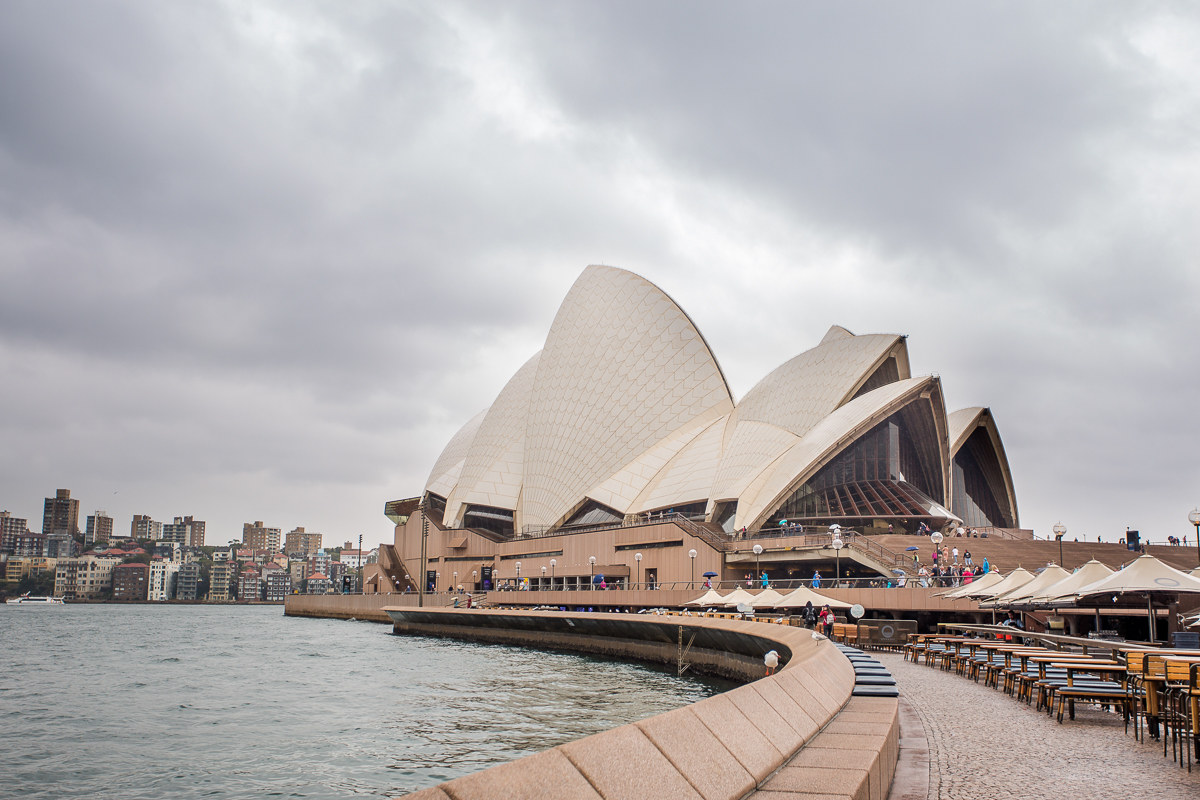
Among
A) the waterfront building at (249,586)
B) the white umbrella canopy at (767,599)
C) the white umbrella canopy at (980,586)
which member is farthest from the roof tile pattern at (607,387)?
the waterfront building at (249,586)

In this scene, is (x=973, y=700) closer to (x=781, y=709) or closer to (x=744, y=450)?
(x=781, y=709)

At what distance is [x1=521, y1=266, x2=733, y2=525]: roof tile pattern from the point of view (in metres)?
51.7

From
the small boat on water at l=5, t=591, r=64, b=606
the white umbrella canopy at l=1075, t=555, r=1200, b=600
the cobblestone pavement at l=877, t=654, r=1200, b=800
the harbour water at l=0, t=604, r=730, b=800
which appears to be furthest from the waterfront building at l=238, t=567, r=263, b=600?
the cobblestone pavement at l=877, t=654, r=1200, b=800

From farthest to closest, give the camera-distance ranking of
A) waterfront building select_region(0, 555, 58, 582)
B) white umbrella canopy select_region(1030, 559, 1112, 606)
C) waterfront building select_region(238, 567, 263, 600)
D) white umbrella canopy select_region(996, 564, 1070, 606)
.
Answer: waterfront building select_region(238, 567, 263, 600), waterfront building select_region(0, 555, 58, 582), white umbrella canopy select_region(996, 564, 1070, 606), white umbrella canopy select_region(1030, 559, 1112, 606)

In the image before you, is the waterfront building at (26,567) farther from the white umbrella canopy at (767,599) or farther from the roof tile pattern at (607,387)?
the white umbrella canopy at (767,599)

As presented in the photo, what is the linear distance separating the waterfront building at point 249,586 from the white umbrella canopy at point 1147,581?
17388 cm

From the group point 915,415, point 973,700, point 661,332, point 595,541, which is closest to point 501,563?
point 595,541

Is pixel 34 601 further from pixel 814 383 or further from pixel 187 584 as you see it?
pixel 814 383

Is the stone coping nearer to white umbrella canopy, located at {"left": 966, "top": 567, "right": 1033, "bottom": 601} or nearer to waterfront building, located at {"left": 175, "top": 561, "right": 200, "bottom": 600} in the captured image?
white umbrella canopy, located at {"left": 966, "top": 567, "right": 1033, "bottom": 601}

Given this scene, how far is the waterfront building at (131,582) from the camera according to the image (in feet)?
520

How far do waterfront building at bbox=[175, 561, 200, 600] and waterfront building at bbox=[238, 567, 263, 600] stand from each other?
7.58 m

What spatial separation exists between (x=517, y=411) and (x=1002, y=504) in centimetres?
3397

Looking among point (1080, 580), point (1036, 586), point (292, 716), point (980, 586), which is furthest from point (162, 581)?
point (1080, 580)

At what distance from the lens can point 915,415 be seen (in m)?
45.0
